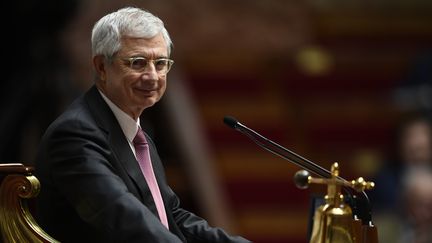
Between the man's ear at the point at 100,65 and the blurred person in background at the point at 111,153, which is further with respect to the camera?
the man's ear at the point at 100,65

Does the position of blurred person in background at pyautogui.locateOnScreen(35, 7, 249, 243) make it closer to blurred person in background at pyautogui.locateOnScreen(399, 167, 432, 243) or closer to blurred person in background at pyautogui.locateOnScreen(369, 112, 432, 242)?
blurred person in background at pyautogui.locateOnScreen(399, 167, 432, 243)

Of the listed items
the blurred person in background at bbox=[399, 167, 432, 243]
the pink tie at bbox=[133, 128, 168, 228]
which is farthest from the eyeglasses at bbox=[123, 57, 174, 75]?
the blurred person in background at bbox=[399, 167, 432, 243]

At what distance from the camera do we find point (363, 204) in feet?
6.21

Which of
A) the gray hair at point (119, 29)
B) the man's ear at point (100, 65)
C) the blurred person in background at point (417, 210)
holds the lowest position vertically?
the blurred person in background at point (417, 210)

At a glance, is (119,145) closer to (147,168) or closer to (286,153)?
(147,168)

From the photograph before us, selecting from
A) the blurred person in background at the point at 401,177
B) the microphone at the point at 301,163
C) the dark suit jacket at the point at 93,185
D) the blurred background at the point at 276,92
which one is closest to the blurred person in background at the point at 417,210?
the blurred person in background at the point at 401,177

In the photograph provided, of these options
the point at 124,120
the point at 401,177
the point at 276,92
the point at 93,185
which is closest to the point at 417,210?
the point at 401,177

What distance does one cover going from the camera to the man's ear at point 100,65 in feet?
5.97

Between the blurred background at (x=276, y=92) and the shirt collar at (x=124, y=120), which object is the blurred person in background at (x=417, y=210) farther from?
the shirt collar at (x=124, y=120)

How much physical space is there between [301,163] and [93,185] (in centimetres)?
35

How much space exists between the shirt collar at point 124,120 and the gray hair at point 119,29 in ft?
0.28

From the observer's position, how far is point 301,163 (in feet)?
6.09

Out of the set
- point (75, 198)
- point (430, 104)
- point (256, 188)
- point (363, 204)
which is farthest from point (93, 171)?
point (256, 188)

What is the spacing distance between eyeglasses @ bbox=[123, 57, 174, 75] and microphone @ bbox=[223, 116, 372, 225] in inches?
5.5
